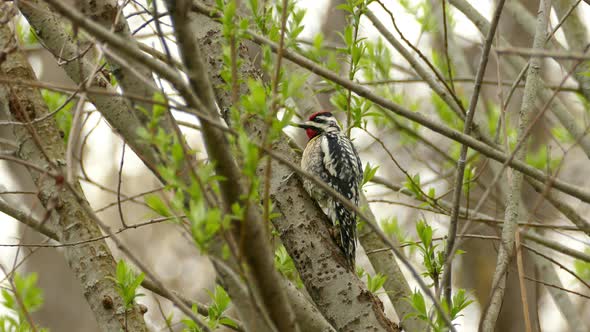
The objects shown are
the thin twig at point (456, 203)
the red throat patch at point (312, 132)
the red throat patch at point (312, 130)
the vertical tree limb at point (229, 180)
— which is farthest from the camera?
the red throat patch at point (312, 132)

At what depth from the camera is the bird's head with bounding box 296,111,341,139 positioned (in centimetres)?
459

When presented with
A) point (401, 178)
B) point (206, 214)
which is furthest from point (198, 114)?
point (401, 178)

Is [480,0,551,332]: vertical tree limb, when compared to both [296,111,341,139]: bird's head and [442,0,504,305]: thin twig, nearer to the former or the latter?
[442,0,504,305]: thin twig

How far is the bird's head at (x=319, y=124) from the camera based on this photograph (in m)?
4.59

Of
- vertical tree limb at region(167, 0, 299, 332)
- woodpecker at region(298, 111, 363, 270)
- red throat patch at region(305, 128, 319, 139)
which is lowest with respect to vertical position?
vertical tree limb at region(167, 0, 299, 332)

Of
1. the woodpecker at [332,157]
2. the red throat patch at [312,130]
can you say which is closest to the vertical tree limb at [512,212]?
the woodpecker at [332,157]

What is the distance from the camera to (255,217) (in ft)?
6.21

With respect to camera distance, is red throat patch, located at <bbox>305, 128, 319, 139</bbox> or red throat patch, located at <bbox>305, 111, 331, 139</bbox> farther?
red throat patch, located at <bbox>305, 128, 319, 139</bbox>

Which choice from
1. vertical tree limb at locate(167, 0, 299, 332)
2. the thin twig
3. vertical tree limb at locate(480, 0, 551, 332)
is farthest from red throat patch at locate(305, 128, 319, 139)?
vertical tree limb at locate(167, 0, 299, 332)

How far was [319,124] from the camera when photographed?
4.75 meters

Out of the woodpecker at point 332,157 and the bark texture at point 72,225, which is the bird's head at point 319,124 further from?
the bark texture at point 72,225

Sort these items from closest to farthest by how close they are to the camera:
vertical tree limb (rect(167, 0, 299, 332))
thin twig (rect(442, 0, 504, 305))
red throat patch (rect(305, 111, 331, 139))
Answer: vertical tree limb (rect(167, 0, 299, 332)), thin twig (rect(442, 0, 504, 305)), red throat patch (rect(305, 111, 331, 139))

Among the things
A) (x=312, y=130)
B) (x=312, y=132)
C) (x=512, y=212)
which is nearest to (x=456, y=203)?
(x=512, y=212)

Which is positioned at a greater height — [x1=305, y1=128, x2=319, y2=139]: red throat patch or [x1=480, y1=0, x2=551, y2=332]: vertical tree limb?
[x1=305, y1=128, x2=319, y2=139]: red throat patch
